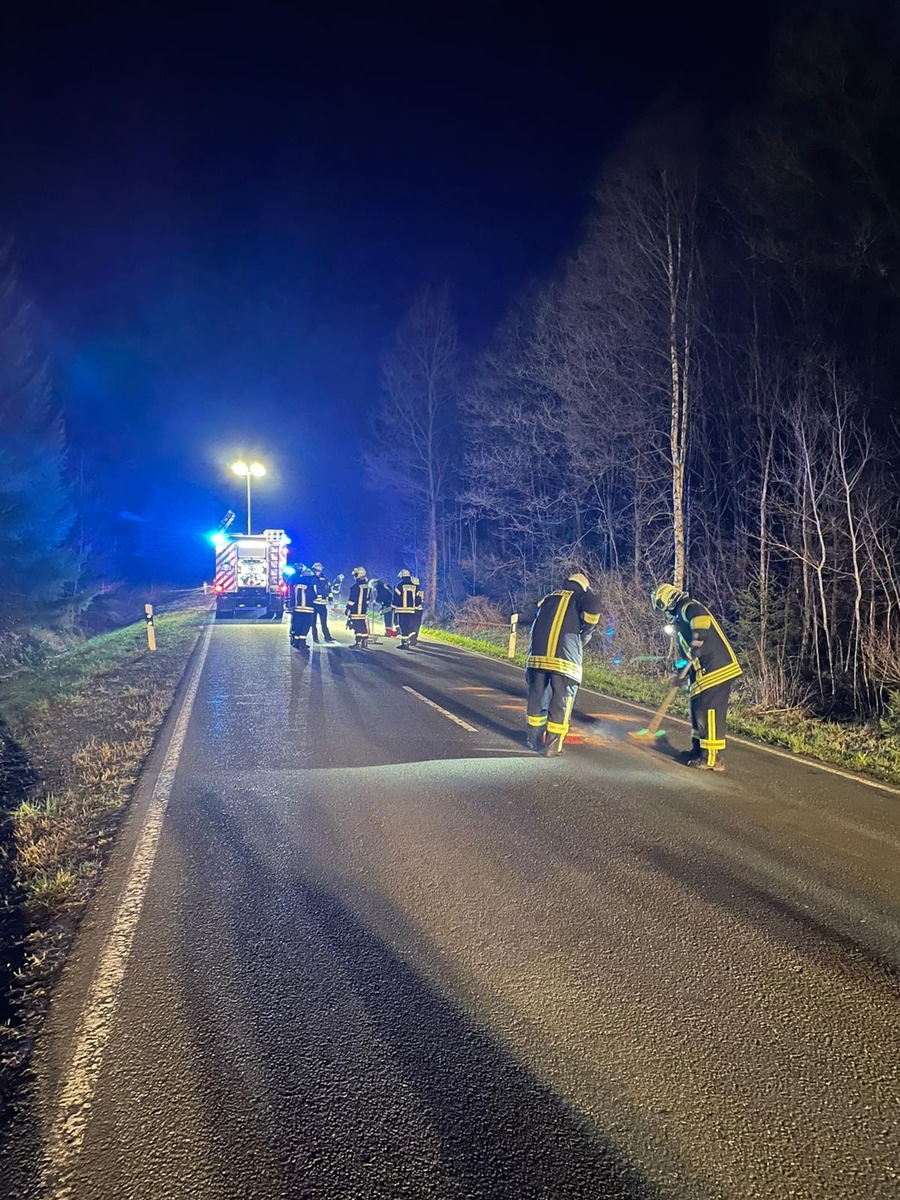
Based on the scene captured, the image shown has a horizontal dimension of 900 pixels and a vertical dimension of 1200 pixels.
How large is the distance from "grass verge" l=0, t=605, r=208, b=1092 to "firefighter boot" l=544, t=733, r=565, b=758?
4010 millimetres

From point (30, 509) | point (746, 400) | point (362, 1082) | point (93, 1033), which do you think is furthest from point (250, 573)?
point (362, 1082)

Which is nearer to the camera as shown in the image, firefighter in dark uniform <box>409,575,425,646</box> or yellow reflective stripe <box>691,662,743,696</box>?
yellow reflective stripe <box>691,662,743,696</box>

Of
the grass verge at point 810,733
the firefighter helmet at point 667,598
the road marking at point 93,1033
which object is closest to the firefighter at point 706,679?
the firefighter helmet at point 667,598

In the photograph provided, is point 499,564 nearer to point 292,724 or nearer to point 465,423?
point 465,423

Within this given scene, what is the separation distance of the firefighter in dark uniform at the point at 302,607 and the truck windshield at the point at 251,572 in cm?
1036

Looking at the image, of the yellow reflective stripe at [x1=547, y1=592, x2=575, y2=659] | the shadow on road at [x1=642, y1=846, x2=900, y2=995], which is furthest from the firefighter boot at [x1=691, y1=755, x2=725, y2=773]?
the shadow on road at [x1=642, y1=846, x2=900, y2=995]

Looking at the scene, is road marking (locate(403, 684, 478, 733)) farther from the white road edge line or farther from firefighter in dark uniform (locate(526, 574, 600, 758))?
the white road edge line

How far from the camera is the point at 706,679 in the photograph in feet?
23.5

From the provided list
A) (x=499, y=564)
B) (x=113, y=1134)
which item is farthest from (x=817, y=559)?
(x=499, y=564)

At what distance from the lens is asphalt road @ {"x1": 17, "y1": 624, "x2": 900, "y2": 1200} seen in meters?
2.30

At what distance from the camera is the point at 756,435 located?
556 inches

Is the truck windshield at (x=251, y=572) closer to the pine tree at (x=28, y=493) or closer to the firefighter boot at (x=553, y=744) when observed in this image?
the pine tree at (x=28, y=493)

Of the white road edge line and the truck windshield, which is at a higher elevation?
the truck windshield

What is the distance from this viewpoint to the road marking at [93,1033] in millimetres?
2301
